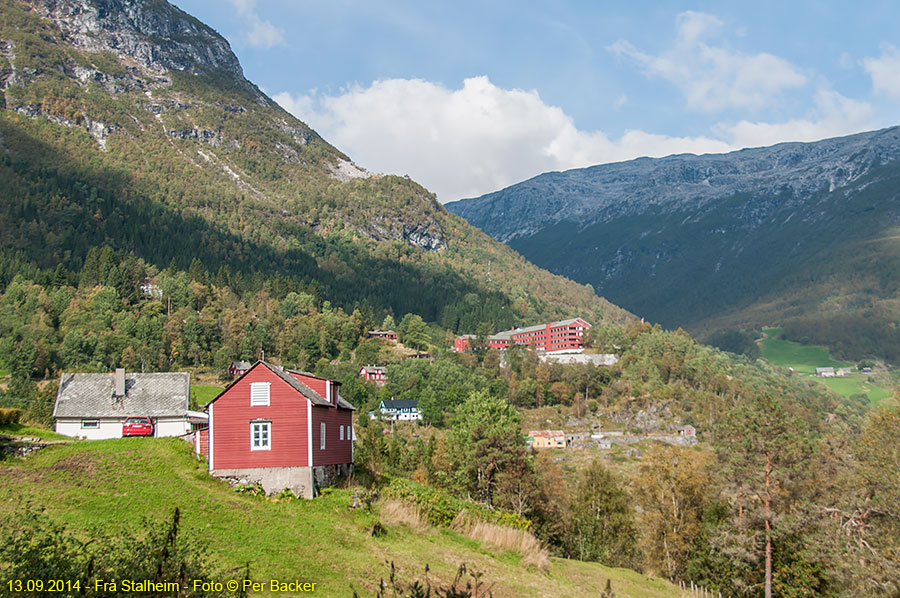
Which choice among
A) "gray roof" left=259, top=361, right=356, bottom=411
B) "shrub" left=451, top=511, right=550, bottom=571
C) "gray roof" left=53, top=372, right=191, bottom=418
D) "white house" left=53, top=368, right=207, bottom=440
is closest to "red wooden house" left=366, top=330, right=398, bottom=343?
"gray roof" left=53, top=372, right=191, bottom=418

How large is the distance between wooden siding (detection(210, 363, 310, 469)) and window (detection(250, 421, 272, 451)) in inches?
5.5

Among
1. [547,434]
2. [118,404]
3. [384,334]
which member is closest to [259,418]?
[118,404]

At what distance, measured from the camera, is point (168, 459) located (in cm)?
3350

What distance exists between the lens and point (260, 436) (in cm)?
3366

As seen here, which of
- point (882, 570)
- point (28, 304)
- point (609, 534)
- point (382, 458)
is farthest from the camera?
point (28, 304)

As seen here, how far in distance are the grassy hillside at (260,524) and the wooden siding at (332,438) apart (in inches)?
94.4

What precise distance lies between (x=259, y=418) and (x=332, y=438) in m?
4.83

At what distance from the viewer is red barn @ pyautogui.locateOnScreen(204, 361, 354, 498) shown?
33031 mm

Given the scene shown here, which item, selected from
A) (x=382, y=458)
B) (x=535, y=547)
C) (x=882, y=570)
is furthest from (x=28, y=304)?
(x=882, y=570)

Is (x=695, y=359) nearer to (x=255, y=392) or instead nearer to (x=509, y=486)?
(x=509, y=486)

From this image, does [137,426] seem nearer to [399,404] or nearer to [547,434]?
[399,404]

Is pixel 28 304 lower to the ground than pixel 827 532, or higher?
higher

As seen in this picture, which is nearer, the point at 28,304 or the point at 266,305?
the point at 28,304

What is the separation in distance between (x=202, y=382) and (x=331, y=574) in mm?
110766
